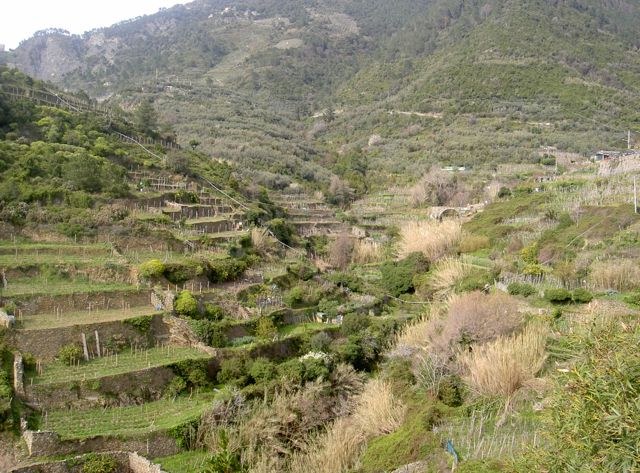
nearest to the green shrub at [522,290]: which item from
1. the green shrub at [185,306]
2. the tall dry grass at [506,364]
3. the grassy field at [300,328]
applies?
the tall dry grass at [506,364]

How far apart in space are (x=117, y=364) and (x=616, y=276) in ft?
60.1

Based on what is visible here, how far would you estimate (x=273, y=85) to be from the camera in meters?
92.4

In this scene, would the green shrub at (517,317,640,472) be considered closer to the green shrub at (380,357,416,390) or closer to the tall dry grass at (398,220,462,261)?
the green shrub at (380,357,416,390)

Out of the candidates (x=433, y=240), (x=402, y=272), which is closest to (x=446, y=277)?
(x=402, y=272)

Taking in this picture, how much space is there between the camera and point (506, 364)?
16.4 m

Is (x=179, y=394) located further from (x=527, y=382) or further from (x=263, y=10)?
(x=263, y=10)

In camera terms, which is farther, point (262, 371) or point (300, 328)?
point (300, 328)

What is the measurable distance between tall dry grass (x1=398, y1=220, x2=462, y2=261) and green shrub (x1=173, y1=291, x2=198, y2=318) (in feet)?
50.6

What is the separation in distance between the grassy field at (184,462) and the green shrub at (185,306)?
17.5ft

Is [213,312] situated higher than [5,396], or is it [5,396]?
[213,312]

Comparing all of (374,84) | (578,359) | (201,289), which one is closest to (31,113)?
(201,289)

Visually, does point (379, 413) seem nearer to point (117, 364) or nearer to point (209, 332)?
point (209, 332)

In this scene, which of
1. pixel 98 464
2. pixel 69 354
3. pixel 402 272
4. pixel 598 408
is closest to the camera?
pixel 598 408

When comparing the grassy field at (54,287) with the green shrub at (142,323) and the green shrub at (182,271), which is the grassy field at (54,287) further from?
the green shrub at (142,323)
